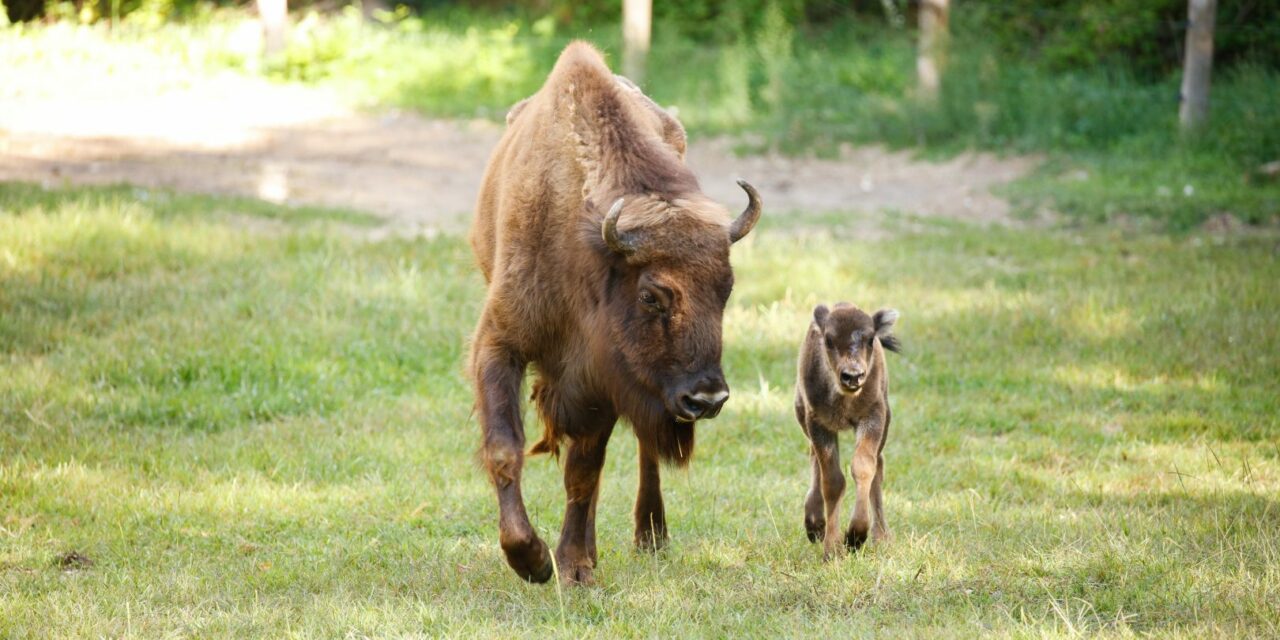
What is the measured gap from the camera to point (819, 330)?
20.8 feet

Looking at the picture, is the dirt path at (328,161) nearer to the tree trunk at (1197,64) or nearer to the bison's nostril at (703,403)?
the tree trunk at (1197,64)

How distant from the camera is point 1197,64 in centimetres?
1644

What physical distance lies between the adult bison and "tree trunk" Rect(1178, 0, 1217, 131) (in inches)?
473

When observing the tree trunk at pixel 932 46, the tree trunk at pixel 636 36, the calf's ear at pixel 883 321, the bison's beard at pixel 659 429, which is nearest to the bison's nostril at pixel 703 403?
the bison's beard at pixel 659 429

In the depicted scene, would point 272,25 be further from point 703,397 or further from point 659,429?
point 703,397

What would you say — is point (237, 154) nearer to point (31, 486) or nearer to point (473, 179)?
point (473, 179)

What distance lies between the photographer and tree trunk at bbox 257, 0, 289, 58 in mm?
20797

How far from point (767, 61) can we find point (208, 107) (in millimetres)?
8214

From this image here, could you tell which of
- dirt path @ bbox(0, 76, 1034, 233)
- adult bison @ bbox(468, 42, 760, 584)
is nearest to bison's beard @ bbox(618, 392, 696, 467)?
adult bison @ bbox(468, 42, 760, 584)

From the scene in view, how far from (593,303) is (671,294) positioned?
1.57 ft

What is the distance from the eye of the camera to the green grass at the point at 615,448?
5.40 m

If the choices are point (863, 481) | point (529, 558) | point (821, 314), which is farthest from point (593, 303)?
point (863, 481)

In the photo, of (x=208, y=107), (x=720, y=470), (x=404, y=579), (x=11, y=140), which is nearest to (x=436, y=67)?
(x=208, y=107)

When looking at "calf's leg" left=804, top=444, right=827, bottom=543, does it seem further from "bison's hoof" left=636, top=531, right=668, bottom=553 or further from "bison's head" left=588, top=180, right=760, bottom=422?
"bison's head" left=588, top=180, right=760, bottom=422
